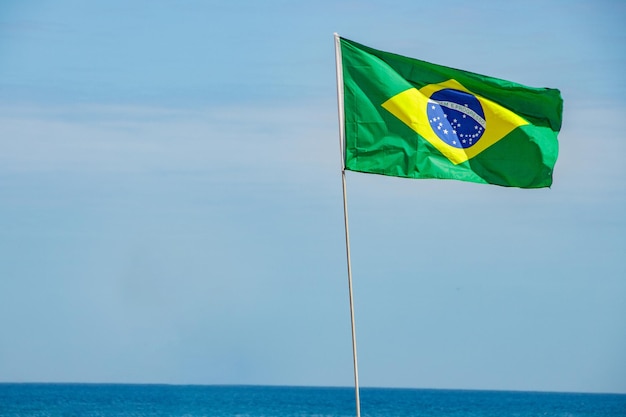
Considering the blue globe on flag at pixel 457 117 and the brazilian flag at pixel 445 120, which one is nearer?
the brazilian flag at pixel 445 120

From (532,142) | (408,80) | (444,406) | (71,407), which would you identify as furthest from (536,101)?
(444,406)

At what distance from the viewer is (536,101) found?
729 inches

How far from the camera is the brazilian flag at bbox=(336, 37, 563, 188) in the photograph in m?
18.0

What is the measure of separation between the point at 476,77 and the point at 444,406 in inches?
3598

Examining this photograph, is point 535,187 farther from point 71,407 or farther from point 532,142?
point 71,407

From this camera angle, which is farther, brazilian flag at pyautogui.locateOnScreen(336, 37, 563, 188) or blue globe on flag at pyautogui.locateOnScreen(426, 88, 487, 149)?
blue globe on flag at pyautogui.locateOnScreen(426, 88, 487, 149)

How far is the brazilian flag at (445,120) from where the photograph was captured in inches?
710

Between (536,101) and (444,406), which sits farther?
(444,406)

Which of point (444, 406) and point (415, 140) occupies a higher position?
point (415, 140)

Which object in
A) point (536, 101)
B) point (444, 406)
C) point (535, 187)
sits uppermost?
point (536, 101)

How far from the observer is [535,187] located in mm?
18547

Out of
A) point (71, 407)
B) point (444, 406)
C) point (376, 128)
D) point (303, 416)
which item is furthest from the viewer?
point (444, 406)

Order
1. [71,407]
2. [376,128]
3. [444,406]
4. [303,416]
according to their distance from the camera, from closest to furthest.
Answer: [376,128], [303,416], [71,407], [444,406]

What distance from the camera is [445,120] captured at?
18.5 m
